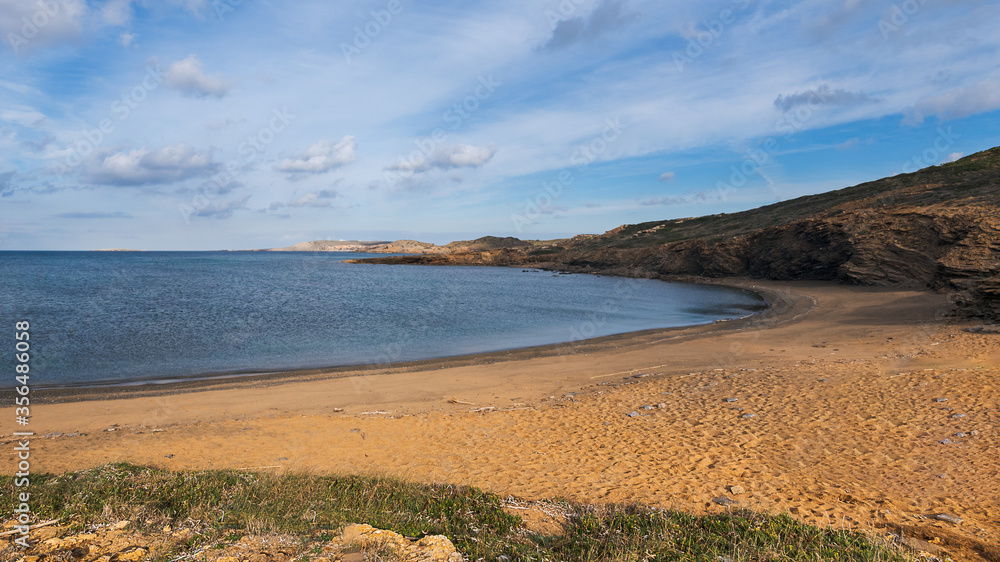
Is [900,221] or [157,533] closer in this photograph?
[157,533]

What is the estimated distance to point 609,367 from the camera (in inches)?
720

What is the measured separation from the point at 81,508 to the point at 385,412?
24.9 ft

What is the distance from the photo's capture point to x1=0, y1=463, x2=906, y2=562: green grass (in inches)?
197

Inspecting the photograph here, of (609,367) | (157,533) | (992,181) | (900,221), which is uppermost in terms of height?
→ (992,181)

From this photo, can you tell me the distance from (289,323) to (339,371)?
12904 millimetres

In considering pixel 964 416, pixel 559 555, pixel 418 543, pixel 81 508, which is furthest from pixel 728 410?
pixel 81 508

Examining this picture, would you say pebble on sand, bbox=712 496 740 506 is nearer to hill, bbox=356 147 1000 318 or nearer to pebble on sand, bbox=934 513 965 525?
pebble on sand, bbox=934 513 965 525

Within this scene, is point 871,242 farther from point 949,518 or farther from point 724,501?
point 724,501

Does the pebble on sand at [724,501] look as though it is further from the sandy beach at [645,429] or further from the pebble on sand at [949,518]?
the pebble on sand at [949,518]

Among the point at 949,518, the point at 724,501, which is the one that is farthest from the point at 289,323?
the point at 949,518

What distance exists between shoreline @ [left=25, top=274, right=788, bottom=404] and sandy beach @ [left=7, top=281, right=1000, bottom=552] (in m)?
0.29

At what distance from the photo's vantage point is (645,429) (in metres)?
10.8

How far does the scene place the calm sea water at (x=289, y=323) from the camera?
2006 centimetres

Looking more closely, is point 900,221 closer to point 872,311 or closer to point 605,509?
point 872,311
